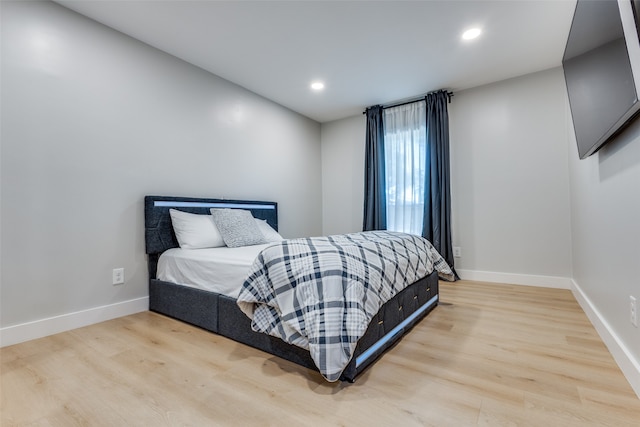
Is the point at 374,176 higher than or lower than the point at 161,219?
higher

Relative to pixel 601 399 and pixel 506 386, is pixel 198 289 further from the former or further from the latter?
pixel 601 399

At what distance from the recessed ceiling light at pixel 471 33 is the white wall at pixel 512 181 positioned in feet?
3.86

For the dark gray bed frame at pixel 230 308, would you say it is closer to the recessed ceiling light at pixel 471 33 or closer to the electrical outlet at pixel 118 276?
the electrical outlet at pixel 118 276

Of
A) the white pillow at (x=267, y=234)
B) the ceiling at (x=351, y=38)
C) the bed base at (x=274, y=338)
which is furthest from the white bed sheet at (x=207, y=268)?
the ceiling at (x=351, y=38)

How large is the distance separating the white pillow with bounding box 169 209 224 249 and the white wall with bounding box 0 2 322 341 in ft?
1.00

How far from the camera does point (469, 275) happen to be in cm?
364

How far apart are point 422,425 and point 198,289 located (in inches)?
66.9

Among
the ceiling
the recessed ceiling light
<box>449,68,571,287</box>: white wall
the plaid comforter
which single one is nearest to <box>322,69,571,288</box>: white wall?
<box>449,68,571,287</box>: white wall

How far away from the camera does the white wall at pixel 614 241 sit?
4.41 feet

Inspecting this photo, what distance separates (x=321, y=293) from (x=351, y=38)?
7.47ft

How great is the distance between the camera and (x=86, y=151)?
7.38 feet

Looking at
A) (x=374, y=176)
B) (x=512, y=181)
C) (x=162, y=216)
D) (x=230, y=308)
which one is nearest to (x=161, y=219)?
(x=162, y=216)

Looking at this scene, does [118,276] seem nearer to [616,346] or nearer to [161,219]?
[161,219]

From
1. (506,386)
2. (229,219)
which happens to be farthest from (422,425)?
(229,219)
